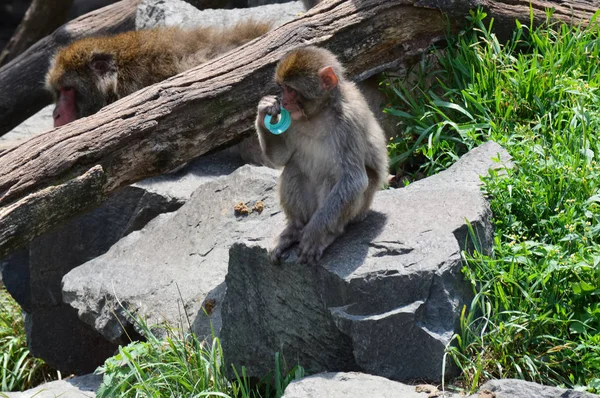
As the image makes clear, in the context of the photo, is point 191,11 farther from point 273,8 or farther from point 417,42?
point 417,42

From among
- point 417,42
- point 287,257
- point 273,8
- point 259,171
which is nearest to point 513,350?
point 287,257

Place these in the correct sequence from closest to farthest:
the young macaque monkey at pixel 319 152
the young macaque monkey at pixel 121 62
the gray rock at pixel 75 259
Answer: the young macaque monkey at pixel 319 152, the gray rock at pixel 75 259, the young macaque monkey at pixel 121 62

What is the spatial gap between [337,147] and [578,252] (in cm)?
137

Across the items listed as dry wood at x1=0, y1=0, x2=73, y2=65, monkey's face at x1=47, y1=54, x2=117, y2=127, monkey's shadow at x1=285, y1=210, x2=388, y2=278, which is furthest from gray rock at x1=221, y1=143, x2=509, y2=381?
dry wood at x1=0, y1=0, x2=73, y2=65

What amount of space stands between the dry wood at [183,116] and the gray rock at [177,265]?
0.40m

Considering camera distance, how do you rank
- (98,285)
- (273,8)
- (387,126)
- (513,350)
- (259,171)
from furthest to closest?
(273,8) → (387,126) → (259,171) → (98,285) → (513,350)

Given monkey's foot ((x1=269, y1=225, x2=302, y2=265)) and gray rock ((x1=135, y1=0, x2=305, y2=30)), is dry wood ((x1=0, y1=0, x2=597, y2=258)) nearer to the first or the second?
monkey's foot ((x1=269, y1=225, x2=302, y2=265))

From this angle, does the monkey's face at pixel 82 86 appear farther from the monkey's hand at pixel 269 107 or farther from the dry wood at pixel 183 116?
the monkey's hand at pixel 269 107

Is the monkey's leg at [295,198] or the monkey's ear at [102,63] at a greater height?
the monkey's ear at [102,63]

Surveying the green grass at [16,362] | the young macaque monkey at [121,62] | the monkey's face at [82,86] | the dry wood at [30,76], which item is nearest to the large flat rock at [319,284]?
the green grass at [16,362]

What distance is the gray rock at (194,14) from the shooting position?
866 cm

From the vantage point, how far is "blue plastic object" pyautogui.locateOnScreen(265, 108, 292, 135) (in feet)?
15.2

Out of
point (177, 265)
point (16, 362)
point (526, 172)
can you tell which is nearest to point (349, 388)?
point (526, 172)

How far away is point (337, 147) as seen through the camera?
455 centimetres
